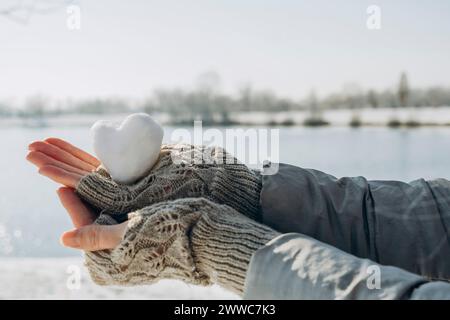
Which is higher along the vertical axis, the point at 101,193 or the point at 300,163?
the point at 101,193

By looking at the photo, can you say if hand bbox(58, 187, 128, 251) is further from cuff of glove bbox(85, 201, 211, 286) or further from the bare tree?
the bare tree

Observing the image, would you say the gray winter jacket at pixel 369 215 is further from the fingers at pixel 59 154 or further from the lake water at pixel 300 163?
the lake water at pixel 300 163

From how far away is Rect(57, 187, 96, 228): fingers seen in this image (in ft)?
2.34

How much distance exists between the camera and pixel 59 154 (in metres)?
0.78

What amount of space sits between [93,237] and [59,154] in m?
0.18

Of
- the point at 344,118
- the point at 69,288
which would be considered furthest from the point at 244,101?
the point at 69,288

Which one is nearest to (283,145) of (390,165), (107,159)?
(390,165)

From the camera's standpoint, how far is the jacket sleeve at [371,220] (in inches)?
26.9

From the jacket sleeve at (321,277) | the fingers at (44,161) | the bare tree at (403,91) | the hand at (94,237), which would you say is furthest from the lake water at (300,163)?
the jacket sleeve at (321,277)

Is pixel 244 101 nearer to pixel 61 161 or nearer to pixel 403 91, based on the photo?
pixel 403 91

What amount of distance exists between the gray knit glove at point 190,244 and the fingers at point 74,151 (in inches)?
8.2

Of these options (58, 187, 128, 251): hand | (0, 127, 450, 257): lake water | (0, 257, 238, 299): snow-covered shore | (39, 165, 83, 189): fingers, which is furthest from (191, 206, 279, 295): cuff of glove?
(0, 257, 238, 299): snow-covered shore

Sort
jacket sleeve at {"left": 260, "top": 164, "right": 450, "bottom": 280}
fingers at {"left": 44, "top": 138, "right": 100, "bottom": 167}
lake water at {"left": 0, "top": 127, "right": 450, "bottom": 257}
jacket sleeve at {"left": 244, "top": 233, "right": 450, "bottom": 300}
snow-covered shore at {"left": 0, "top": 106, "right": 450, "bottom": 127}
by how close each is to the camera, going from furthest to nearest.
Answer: snow-covered shore at {"left": 0, "top": 106, "right": 450, "bottom": 127}
lake water at {"left": 0, "top": 127, "right": 450, "bottom": 257}
fingers at {"left": 44, "top": 138, "right": 100, "bottom": 167}
jacket sleeve at {"left": 260, "top": 164, "right": 450, "bottom": 280}
jacket sleeve at {"left": 244, "top": 233, "right": 450, "bottom": 300}
